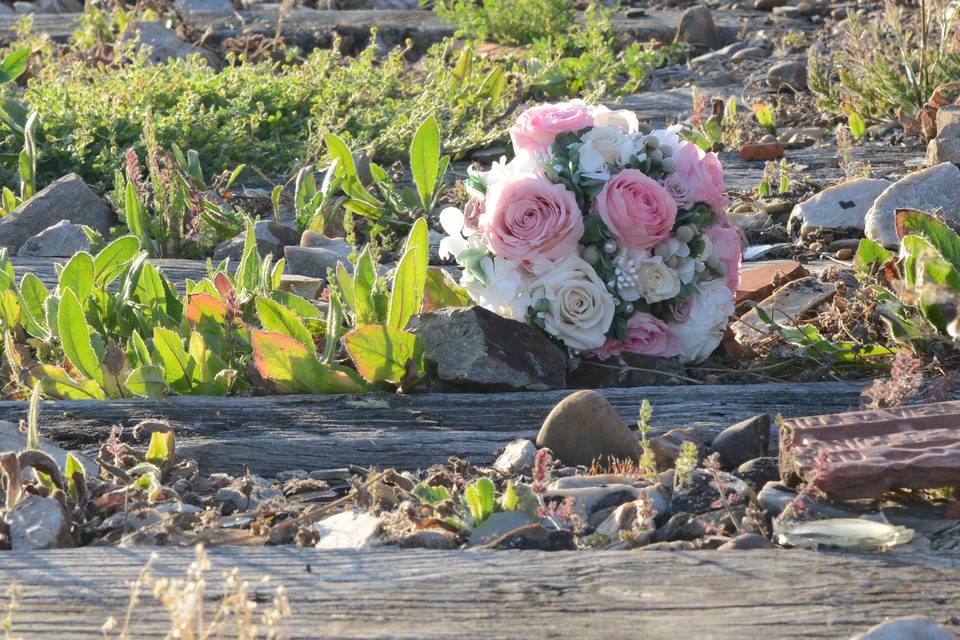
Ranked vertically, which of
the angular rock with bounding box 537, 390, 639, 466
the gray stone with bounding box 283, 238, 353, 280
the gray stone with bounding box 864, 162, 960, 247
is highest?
the gray stone with bounding box 864, 162, 960, 247

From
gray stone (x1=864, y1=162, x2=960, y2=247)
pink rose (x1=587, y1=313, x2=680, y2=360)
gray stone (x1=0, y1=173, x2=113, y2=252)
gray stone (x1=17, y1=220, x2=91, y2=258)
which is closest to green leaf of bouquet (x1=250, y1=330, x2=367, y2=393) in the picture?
pink rose (x1=587, y1=313, x2=680, y2=360)

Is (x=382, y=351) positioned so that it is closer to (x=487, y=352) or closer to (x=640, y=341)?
(x=487, y=352)

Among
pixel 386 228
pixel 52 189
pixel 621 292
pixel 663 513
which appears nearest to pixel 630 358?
pixel 621 292

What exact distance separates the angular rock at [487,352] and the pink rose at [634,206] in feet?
1.18

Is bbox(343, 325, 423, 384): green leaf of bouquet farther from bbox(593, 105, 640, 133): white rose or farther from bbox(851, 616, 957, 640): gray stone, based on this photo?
bbox(851, 616, 957, 640): gray stone

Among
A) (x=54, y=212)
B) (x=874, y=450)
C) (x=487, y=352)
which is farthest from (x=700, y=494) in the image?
(x=54, y=212)

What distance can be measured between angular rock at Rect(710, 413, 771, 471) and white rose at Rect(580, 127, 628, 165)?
0.95 metres

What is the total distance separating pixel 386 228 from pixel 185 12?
645 cm

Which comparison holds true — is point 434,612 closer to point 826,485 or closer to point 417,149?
point 826,485

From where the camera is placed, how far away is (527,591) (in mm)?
1956

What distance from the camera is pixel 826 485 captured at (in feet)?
7.45

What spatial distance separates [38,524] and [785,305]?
237cm

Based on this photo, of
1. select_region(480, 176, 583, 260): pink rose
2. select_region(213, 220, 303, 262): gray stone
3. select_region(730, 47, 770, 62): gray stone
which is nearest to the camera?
select_region(480, 176, 583, 260): pink rose

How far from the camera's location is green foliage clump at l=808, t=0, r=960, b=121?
5906 millimetres
